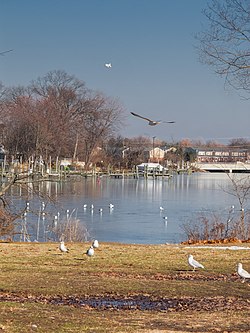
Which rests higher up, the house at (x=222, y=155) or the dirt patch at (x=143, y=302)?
the house at (x=222, y=155)

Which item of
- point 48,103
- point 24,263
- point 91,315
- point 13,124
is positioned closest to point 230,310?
point 91,315

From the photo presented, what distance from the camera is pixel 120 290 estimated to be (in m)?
12.3

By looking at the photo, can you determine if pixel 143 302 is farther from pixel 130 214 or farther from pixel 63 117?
pixel 63 117

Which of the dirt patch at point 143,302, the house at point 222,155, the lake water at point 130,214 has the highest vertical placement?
the house at point 222,155

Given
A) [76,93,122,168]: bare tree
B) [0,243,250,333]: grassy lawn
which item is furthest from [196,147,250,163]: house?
[0,243,250,333]: grassy lawn

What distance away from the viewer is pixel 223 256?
1772 centimetres

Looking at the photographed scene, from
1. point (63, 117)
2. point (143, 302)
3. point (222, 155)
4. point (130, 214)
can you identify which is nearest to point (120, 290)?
point (143, 302)

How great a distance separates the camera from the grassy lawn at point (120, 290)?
359 inches

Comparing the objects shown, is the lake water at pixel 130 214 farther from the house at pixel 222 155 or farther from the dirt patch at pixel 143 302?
→ the house at pixel 222 155

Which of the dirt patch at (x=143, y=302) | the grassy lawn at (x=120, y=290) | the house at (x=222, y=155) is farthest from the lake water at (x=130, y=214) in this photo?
the house at (x=222, y=155)

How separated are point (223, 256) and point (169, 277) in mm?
3977

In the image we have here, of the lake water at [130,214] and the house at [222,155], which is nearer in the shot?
the lake water at [130,214]

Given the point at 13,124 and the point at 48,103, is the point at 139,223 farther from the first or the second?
the point at 48,103

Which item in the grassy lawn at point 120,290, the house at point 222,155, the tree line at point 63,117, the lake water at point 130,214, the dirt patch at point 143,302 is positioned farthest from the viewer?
the house at point 222,155
